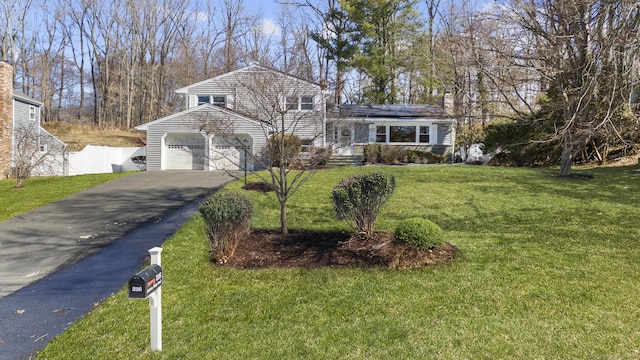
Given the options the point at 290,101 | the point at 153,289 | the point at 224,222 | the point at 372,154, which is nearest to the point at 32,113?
the point at 372,154

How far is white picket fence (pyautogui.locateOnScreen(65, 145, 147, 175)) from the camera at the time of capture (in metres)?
22.9

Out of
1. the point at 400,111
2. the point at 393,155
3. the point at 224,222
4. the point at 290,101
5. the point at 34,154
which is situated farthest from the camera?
the point at 400,111

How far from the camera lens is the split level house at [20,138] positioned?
18.4m

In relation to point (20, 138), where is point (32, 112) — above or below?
above

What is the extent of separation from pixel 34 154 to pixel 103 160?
6784 mm

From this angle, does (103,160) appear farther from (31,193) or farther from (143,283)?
(143,283)

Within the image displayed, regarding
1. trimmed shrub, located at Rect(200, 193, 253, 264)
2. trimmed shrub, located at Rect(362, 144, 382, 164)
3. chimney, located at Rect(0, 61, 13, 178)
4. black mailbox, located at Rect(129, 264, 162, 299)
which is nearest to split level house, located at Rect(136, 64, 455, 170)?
trimmed shrub, located at Rect(362, 144, 382, 164)

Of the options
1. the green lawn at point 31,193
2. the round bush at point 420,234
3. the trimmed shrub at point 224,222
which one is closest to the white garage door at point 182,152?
the green lawn at point 31,193

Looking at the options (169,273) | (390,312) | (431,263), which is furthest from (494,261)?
(169,273)

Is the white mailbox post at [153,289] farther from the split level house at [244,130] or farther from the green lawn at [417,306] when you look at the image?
the split level house at [244,130]

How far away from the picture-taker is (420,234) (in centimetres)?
545

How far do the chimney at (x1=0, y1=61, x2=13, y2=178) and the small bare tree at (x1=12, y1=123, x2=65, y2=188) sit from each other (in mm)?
503

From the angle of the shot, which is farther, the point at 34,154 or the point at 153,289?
the point at 34,154

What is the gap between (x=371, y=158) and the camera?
73.4 ft
